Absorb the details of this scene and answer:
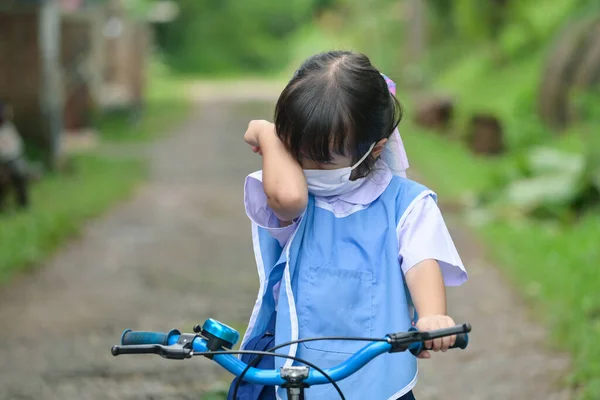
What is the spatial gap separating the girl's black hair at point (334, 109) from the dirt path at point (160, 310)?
258cm

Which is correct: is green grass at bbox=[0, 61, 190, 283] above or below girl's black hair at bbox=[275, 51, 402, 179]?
above

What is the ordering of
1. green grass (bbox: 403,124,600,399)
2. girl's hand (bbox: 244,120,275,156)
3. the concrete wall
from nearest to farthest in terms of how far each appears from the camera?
girl's hand (bbox: 244,120,275,156) < green grass (bbox: 403,124,600,399) < the concrete wall

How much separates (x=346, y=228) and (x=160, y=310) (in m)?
3.94

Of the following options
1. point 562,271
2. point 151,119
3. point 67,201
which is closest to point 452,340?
point 562,271

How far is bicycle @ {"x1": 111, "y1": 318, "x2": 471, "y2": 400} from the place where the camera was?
215 centimetres

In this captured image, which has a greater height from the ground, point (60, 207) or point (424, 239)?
point (60, 207)

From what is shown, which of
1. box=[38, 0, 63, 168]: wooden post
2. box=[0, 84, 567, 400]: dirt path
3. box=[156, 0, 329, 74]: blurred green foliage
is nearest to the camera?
box=[0, 84, 567, 400]: dirt path

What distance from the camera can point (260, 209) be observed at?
269cm

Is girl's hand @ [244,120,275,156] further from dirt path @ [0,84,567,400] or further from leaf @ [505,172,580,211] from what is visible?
leaf @ [505,172,580,211]

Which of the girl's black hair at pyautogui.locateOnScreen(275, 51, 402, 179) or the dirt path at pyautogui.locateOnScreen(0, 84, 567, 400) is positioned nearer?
the girl's black hair at pyautogui.locateOnScreen(275, 51, 402, 179)

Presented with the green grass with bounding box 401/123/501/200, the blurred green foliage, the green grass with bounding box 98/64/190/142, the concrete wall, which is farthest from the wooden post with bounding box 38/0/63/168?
the blurred green foliage

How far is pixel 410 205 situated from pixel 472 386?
273cm

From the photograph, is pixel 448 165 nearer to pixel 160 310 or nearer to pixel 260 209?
pixel 160 310

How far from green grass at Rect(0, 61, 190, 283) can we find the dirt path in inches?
6.9
